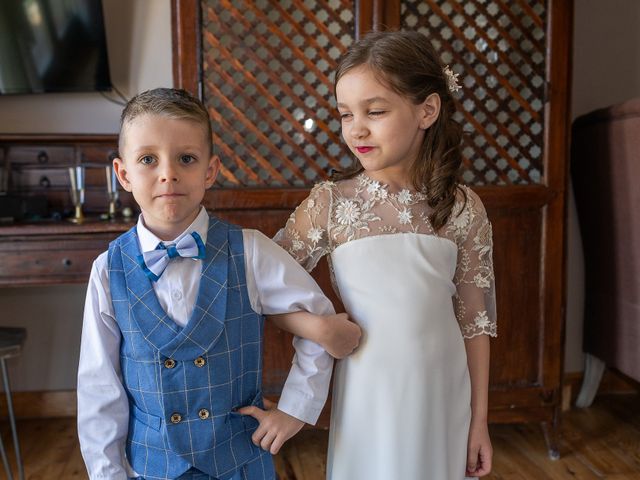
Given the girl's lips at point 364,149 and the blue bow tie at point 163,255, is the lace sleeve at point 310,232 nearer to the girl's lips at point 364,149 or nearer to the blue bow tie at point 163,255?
the girl's lips at point 364,149

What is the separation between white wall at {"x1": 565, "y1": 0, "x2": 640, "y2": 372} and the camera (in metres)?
2.62

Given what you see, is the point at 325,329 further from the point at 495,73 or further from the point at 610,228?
the point at 610,228

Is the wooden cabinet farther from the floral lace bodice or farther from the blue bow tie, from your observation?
the blue bow tie

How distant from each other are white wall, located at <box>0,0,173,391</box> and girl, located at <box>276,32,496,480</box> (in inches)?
58.7

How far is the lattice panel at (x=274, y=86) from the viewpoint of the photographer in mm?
1964

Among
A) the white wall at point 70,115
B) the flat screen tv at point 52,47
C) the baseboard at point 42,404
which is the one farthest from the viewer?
the baseboard at point 42,404

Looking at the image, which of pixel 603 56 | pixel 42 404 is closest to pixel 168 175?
pixel 42 404

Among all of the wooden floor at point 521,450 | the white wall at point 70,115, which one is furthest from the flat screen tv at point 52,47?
the wooden floor at point 521,450

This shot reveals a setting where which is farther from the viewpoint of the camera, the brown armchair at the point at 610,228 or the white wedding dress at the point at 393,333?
the brown armchair at the point at 610,228

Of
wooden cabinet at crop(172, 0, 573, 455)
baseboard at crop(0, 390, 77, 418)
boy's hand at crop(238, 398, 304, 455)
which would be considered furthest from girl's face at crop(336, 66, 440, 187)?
baseboard at crop(0, 390, 77, 418)

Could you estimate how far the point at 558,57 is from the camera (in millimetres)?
2051

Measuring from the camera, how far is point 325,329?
104cm

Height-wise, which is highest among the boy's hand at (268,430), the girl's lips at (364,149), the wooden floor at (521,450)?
the girl's lips at (364,149)

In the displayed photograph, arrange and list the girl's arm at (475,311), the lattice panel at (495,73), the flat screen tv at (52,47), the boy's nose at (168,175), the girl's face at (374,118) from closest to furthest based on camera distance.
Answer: the boy's nose at (168,175) → the girl's face at (374,118) → the girl's arm at (475,311) → the lattice panel at (495,73) → the flat screen tv at (52,47)
